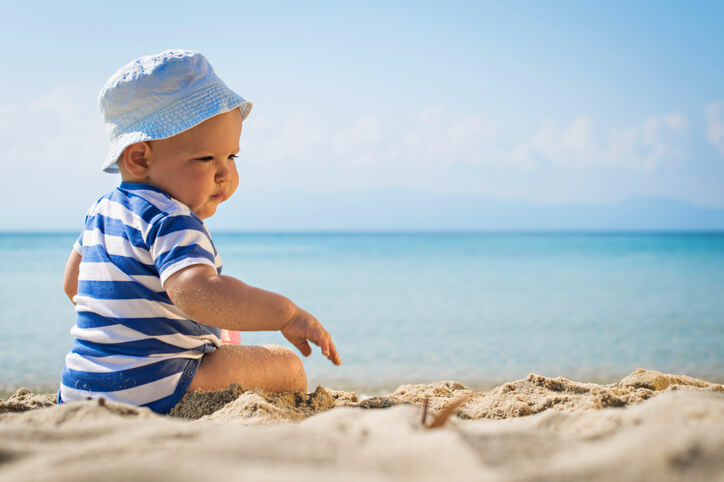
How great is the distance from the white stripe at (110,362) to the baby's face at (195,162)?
503mm

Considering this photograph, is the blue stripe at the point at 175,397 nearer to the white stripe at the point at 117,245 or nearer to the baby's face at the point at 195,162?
the white stripe at the point at 117,245

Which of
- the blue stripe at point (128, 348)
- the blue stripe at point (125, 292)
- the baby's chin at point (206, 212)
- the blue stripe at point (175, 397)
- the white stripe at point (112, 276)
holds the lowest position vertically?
the blue stripe at point (175, 397)

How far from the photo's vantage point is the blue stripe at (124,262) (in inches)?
67.2

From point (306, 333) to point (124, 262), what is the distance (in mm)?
631

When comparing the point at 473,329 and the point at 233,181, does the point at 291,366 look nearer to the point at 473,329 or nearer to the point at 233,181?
the point at 233,181

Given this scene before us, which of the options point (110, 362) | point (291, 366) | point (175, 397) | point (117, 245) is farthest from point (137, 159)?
point (291, 366)

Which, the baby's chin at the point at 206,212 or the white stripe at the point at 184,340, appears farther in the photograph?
the baby's chin at the point at 206,212

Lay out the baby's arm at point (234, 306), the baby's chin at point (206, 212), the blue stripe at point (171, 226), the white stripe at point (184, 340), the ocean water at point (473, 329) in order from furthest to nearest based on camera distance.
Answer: the ocean water at point (473, 329), the baby's chin at point (206, 212), the white stripe at point (184, 340), the blue stripe at point (171, 226), the baby's arm at point (234, 306)

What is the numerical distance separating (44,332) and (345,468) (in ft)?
20.5

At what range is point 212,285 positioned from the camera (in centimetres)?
153

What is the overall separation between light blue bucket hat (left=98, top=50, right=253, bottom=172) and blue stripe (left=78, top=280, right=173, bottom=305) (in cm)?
44

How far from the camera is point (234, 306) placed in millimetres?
1537

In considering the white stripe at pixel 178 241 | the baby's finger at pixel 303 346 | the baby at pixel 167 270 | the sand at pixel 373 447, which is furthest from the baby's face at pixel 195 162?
the sand at pixel 373 447

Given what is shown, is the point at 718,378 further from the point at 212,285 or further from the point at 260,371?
the point at 212,285
